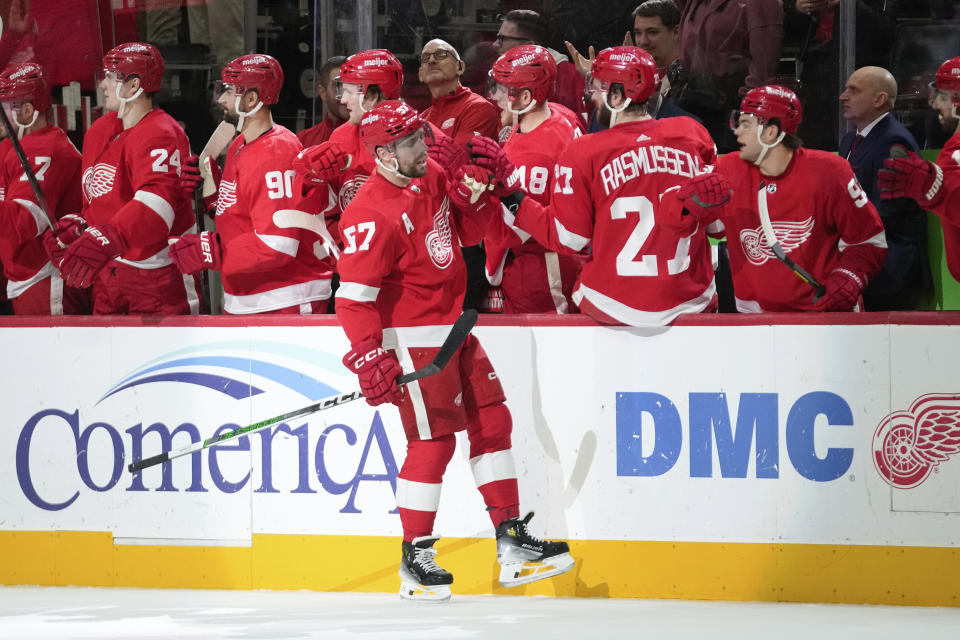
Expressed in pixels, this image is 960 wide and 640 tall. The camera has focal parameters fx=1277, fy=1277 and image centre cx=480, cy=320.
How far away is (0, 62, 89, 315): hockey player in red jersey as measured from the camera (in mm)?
4930

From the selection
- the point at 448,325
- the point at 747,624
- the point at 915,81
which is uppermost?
the point at 915,81

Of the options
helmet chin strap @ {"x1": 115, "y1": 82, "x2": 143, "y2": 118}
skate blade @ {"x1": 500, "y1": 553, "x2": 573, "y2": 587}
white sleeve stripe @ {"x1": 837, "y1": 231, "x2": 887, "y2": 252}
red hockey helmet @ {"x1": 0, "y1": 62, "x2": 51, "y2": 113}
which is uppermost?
red hockey helmet @ {"x1": 0, "y1": 62, "x2": 51, "y2": 113}

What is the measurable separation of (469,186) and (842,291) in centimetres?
127

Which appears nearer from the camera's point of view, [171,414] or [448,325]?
[448,325]

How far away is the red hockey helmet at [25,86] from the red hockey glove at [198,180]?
27.3 inches

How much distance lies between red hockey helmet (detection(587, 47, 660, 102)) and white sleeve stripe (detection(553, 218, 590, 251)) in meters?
0.47

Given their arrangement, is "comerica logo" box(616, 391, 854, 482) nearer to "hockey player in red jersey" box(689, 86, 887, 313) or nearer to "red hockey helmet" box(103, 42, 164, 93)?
"hockey player in red jersey" box(689, 86, 887, 313)

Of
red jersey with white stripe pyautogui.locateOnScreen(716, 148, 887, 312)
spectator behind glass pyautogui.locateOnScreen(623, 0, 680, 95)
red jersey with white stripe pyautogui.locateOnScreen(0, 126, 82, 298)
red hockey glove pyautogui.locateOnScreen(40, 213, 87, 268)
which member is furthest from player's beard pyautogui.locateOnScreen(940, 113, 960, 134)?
red jersey with white stripe pyautogui.locateOnScreen(0, 126, 82, 298)

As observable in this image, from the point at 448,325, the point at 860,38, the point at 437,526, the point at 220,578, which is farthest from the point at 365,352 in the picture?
the point at 860,38

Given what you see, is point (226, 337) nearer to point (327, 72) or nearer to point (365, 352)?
point (365, 352)

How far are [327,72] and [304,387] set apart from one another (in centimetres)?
165

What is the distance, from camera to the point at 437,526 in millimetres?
4180

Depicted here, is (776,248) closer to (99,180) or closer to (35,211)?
(99,180)

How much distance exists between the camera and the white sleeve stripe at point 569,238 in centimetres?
416
